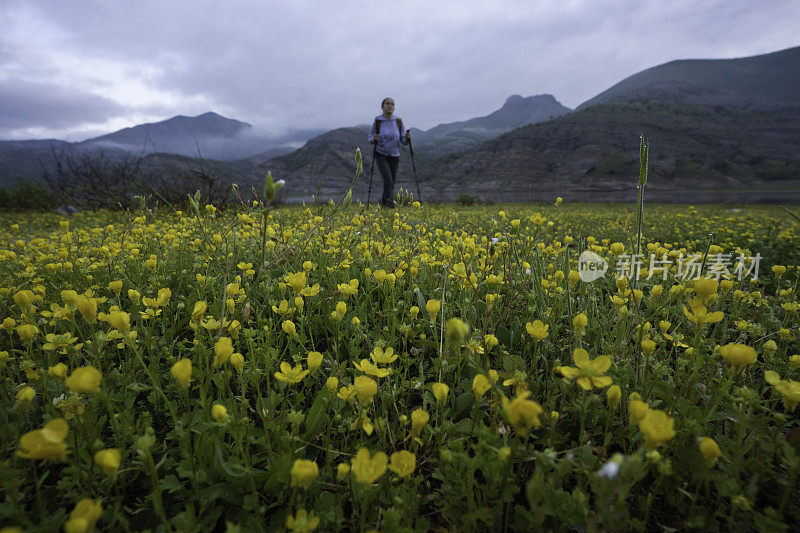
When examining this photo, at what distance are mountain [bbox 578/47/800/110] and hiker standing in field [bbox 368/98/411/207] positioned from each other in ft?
393

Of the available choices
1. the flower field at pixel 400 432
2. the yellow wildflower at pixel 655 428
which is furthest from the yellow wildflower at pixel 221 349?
the yellow wildflower at pixel 655 428

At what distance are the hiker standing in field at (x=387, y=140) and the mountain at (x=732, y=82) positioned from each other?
4716 inches

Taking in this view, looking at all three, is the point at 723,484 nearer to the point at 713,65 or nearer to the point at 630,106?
the point at 630,106

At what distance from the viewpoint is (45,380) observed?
4.48ft

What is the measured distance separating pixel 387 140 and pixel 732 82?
191728 mm

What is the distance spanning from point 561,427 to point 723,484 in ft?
1.62

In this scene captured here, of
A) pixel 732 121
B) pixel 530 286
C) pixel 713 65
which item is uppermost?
pixel 713 65

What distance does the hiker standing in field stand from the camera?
9703mm

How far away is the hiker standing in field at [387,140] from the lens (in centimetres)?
970

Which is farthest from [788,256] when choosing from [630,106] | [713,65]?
[713,65]

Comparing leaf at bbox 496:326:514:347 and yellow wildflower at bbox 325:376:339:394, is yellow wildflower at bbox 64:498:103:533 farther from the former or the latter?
leaf at bbox 496:326:514:347

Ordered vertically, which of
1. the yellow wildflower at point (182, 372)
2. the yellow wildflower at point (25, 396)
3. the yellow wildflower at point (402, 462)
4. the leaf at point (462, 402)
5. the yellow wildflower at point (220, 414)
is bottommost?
the leaf at point (462, 402)

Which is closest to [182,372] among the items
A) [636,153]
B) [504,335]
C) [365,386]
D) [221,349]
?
[221,349]

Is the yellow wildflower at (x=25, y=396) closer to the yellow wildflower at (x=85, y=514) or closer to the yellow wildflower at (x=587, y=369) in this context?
the yellow wildflower at (x=85, y=514)
